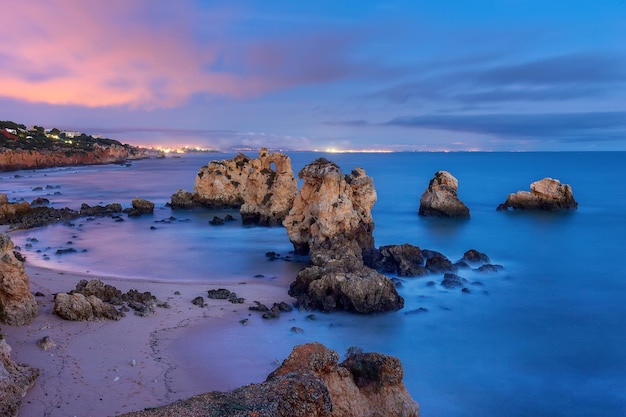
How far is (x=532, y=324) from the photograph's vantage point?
15.6m

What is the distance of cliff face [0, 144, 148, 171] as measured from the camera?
268 feet

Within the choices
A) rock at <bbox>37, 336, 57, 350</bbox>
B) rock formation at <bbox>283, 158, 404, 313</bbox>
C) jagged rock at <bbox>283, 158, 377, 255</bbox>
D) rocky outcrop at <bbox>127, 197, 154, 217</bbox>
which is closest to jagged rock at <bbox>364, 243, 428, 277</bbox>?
rock formation at <bbox>283, 158, 404, 313</bbox>

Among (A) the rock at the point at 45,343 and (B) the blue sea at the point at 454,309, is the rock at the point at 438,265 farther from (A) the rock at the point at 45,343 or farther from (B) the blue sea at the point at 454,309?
(A) the rock at the point at 45,343

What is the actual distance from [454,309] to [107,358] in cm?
1044

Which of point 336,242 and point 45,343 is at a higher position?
point 336,242

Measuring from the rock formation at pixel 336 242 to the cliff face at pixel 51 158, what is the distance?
7629 cm

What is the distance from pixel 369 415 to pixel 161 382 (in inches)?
181

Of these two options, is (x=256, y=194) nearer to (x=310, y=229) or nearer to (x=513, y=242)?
(x=310, y=229)

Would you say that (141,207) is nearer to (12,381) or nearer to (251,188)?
(251,188)

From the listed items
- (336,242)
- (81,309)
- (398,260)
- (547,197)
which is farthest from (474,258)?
(547,197)

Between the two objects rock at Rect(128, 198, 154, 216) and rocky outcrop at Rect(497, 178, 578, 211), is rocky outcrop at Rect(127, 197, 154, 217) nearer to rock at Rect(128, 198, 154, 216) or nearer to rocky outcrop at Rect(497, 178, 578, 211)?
rock at Rect(128, 198, 154, 216)

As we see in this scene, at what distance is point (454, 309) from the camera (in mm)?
16141

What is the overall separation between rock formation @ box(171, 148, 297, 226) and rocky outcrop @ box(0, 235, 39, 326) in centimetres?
1911

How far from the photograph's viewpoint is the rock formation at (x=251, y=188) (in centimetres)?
3050
